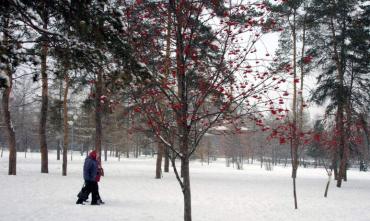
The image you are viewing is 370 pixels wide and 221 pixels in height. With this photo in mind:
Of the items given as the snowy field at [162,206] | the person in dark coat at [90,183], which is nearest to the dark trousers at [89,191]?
the person in dark coat at [90,183]

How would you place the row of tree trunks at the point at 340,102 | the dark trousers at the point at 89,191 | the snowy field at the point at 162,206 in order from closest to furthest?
the snowy field at the point at 162,206 → the dark trousers at the point at 89,191 → the row of tree trunks at the point at 340,102

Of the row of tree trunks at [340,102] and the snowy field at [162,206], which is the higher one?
the row of tree trunks at [340,102]

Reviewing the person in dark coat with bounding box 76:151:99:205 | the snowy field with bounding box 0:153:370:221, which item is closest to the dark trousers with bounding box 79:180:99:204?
the person in dark coat with bounding box 76:151:99:205

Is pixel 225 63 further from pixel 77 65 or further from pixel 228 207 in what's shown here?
pixel 228 207

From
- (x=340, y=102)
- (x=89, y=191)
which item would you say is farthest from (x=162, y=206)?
(x=340, y=102)

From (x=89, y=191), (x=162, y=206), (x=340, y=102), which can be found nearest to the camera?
(x=89, y=191)

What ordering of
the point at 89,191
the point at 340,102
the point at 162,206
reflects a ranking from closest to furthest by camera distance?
the point at 89,191
the point at 162,206
the point at 340,102

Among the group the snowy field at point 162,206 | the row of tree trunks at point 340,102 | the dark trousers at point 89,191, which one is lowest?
the snowy field at point 162,206

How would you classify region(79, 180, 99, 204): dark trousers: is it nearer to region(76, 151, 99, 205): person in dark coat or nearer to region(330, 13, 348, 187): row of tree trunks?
region(76, 151, 99, 205): person in dark coat

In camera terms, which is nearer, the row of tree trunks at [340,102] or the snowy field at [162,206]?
the snowy field at [162,206]

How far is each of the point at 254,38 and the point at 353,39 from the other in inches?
677

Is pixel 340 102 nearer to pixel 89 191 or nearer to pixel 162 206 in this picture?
pixel 162 206

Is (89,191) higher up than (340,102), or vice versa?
(340,102)

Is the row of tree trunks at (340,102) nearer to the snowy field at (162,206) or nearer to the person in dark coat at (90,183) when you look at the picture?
the snowy field at (162,206)
